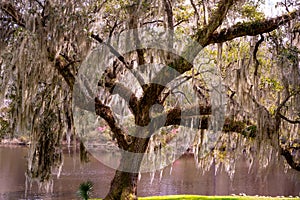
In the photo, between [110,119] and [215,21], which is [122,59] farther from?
[215,21]

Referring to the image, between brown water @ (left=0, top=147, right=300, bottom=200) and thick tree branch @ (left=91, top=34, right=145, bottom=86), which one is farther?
brown water @ (left=0, top=147, right=300, bottom=200)

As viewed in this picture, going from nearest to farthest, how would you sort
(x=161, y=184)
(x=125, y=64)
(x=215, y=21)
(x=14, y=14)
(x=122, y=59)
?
(x=14, y=14) → (x=215, y=21) → (x=122, y=59) → (x=125, y=64) → (x=161, y=184)

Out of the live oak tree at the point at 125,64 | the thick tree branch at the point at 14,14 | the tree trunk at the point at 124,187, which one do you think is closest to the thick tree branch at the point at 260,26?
the live oak tree at the point at 125,64

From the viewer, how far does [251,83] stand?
685 centimetres

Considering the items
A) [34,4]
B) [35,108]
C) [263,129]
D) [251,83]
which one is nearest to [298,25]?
[251,83]

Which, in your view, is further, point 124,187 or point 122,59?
point 122,59

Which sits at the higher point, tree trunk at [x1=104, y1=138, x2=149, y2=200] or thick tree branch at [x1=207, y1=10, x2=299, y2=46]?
thick tree branch at [x1=207, y1=10, x2=299, y2=46]

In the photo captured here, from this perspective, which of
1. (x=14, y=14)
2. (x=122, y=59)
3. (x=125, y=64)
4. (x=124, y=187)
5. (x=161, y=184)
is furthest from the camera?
(x=161, y=184)

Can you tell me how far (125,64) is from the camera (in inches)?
272

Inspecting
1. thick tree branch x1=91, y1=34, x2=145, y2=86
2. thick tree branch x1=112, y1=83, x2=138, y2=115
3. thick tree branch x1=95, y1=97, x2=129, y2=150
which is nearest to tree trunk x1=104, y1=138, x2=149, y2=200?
thick tree branch x1=95, y1=97, x2=129, y2=150

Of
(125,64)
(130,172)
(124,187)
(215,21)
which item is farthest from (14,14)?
(124,187)

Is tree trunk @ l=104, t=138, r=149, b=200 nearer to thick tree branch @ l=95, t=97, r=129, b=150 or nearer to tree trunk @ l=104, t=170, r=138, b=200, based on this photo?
tree trunk @ l=104, t=170, r=138, b=200

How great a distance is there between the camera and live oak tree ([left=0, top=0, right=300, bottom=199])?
18.6 feet

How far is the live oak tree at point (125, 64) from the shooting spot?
5.68m
